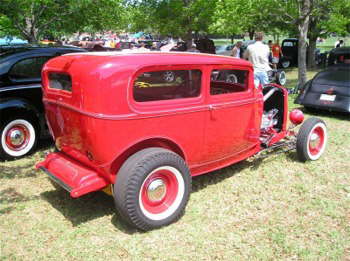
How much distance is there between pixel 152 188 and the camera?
3398 mm

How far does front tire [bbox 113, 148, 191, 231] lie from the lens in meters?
3.14

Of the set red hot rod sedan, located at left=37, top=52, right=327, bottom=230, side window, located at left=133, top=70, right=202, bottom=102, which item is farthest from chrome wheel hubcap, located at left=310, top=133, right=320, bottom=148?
side window, located at left=133, top=70, right=202, bottom=102

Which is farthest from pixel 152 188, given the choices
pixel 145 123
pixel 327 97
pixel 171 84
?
pixel 327 97

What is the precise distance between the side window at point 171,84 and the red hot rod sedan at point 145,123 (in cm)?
1

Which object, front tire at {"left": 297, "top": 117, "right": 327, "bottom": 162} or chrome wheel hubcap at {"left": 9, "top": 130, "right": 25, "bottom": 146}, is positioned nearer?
front tire at {"left": 297, "top": 117, "right": 327, "bottom": 162}

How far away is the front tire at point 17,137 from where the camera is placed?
5166mm

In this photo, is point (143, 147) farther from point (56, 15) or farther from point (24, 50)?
point (56, 15)

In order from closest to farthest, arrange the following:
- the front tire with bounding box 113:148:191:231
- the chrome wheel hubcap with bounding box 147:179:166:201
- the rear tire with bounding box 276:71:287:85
A: the front tire with bounding box 113:148:191:231
the chrome wheel hubcap with bounding box 147:179:166:201
the rear tire with bounding box 276:71:287:85

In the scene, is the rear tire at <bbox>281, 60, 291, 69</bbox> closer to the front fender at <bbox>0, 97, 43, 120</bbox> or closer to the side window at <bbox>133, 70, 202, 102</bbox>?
the front fender at <bbox>0, 97, 43, 120</bbox>

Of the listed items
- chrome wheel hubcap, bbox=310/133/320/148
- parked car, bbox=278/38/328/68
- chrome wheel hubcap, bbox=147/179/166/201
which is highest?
parked car, bbox=278/38/328/68

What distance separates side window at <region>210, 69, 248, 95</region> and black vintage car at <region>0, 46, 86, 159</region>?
2766 millimetres

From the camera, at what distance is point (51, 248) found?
10.5ft

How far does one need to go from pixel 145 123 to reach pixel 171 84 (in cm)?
79

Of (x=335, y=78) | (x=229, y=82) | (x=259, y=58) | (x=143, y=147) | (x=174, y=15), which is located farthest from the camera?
(x=174, y=15)
